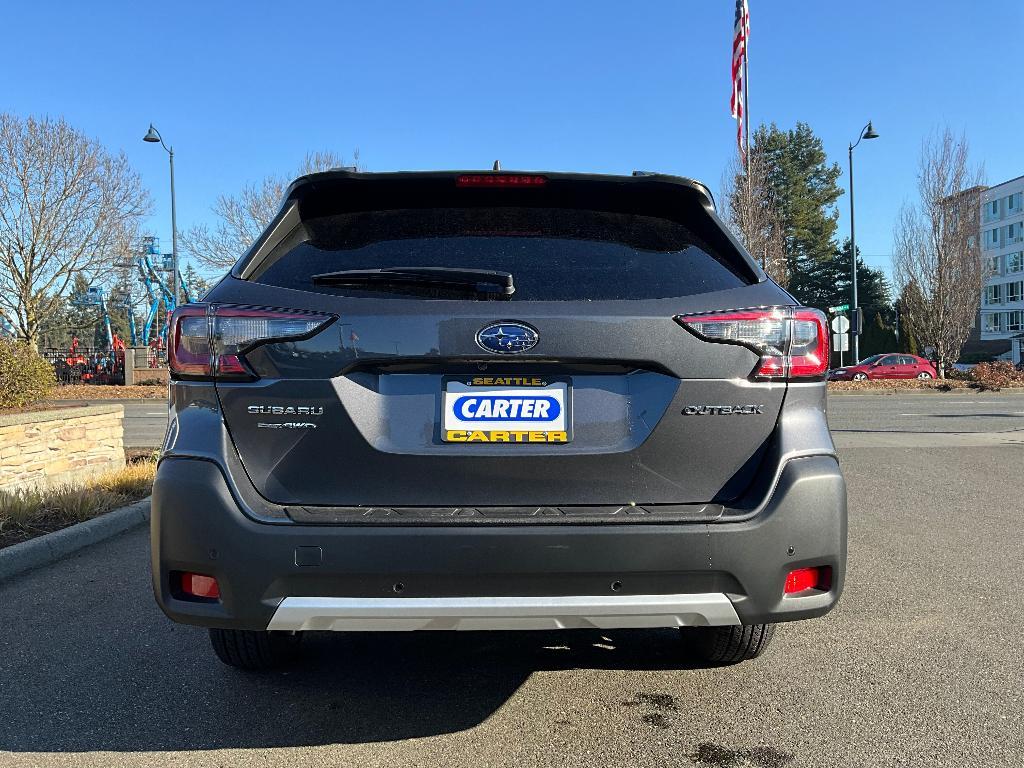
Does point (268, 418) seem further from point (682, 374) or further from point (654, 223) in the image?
point (654, 223)

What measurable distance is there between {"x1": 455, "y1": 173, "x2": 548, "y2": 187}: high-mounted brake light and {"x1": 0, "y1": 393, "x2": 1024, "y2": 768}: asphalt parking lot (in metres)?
1.84

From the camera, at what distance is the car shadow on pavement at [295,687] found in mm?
2689

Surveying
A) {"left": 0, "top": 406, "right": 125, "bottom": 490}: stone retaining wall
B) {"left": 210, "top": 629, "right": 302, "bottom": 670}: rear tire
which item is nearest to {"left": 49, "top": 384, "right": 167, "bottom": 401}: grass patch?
{"left": 0, "top": 406, "right": 125, "bottom": 490}: stone retaining wall

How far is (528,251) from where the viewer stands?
8.68 ft

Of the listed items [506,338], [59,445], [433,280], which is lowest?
[59,445]

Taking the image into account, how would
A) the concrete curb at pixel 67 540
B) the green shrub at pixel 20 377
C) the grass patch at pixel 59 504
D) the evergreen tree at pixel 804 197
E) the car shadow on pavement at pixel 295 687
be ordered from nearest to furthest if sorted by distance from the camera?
the car shadow on pavement at pixel 295 687
the concrete curb at pixel 67 540
the grass patch at pixel 59 504
the green shrub at pixel 20 377
the evergreen tree at pixel 804 197

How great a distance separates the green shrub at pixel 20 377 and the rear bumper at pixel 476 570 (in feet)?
21.5

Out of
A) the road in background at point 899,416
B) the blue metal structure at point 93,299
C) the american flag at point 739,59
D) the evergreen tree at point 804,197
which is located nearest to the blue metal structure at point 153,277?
the blue metal structure at point 93,299

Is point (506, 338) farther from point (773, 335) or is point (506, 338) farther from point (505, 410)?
point (773, 335)

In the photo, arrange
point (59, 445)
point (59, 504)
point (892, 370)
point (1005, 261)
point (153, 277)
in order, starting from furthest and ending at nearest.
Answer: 1. point (1005, 261)
2. point (153, 277)
3. point (892, 370)
4. point (59, 445)
5. point (59, 504)

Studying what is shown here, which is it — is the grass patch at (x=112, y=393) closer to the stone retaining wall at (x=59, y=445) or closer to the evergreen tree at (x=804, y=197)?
the stone retaining wall at (x=59, y=445)

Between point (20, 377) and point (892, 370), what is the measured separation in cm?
3380

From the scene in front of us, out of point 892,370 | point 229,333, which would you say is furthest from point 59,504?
point 892,370

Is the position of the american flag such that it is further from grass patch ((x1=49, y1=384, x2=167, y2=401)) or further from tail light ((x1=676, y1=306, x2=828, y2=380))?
tail light ((x1=676, y1=306, x2=828, y2=380))
